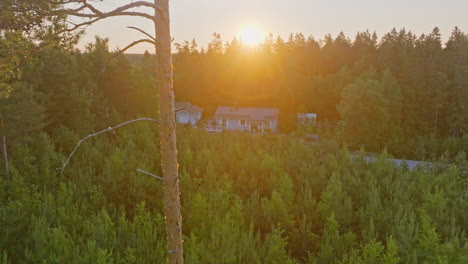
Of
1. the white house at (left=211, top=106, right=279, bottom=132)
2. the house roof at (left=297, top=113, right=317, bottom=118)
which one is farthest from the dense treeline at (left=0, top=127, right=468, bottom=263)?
the house roof at (left=297, top=113, right=317, bottom=118)

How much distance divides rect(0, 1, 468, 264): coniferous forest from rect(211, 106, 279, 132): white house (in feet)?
28.9

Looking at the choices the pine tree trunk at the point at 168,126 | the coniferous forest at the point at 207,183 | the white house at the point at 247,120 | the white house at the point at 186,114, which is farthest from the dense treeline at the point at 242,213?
the white house at the point at 186,114

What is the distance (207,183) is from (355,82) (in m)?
39.5

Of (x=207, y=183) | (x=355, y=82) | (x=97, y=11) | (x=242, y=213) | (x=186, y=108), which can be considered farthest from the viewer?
(x=186, y=108)

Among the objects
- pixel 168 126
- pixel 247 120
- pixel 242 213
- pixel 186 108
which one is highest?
pixel 168 126

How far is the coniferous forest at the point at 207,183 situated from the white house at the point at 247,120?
8.81 meters

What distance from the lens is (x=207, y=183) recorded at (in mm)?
16031

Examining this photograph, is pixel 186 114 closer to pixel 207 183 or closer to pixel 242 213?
pixel 207 183

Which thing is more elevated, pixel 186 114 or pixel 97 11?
pixel 97 11

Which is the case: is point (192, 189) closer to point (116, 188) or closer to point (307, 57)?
point (116, 188)

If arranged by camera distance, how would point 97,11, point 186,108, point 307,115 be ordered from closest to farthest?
point 97,11, point 186,108, point 307,115

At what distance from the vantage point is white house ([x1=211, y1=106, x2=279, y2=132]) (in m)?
57.2

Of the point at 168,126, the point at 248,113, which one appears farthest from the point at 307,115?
the point at 168,126

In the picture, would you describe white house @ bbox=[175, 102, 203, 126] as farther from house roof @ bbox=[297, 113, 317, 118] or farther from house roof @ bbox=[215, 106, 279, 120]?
house roof @ bbox=[297, 113, 317, 118]
